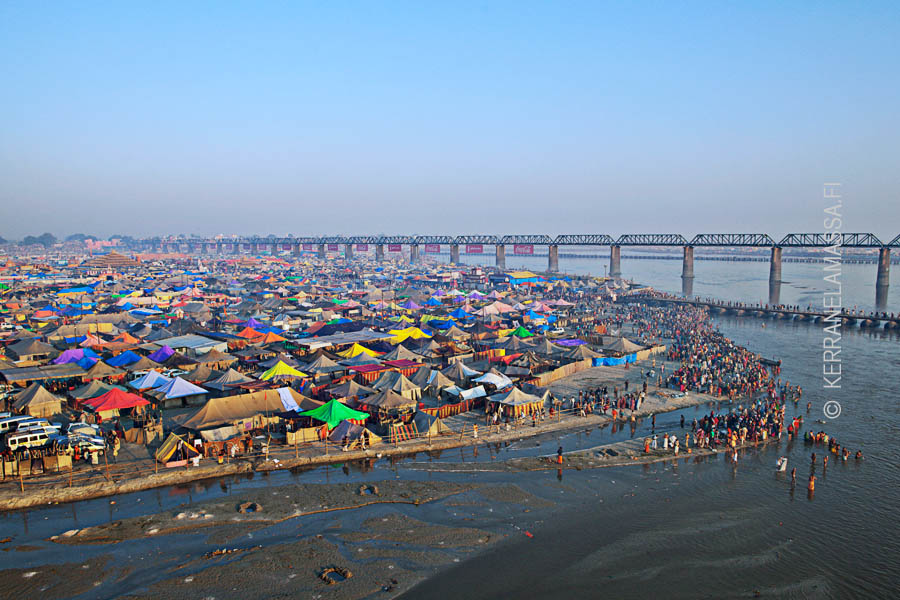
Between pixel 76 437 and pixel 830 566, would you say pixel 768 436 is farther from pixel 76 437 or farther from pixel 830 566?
pixel 76 437

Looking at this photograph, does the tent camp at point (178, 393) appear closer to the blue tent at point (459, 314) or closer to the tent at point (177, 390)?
the tent at point (177, 390)

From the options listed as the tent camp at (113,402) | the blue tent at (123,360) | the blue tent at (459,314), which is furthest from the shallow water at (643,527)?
the blue tent at (459,314)

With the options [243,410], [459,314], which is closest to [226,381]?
[243,410]

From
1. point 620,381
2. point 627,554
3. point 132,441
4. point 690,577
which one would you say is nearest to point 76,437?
point 132,441

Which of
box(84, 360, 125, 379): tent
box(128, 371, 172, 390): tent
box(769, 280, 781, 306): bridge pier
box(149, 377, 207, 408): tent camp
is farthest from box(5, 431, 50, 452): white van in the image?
box(769, 280, 781, 306): bridge pier

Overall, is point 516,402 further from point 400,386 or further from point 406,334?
point 406,334

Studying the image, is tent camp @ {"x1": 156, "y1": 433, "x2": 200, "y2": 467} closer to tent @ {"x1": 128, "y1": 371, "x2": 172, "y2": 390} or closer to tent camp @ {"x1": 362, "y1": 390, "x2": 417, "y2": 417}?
tent camp @ {"x1": 362, "y1": 390, "x2": 417, "y2": 417}
